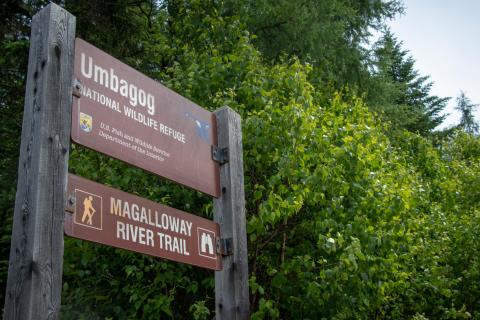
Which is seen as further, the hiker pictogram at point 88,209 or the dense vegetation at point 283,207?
the dense vegetation at point 283,207

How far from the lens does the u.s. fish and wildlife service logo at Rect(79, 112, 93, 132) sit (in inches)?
135

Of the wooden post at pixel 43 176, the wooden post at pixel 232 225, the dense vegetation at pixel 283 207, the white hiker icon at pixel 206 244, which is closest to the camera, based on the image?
the wooden post at pixel 43 176

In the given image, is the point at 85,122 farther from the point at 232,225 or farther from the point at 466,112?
the point at 466,112

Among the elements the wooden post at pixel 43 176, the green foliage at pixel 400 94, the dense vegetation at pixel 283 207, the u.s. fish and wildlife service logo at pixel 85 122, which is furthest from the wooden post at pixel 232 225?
the green foliage at pixel 400 94

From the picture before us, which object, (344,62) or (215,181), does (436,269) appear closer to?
(215,181)

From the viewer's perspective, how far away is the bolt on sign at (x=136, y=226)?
3.29 metres

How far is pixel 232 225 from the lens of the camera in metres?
4.48

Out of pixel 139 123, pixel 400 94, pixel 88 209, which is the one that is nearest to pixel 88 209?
pixel 88 209

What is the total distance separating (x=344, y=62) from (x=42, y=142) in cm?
1041

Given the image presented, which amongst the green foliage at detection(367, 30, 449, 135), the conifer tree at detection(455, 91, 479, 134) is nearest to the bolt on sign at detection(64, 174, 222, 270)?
the green foliage at detection(367, 30, 449, 135)

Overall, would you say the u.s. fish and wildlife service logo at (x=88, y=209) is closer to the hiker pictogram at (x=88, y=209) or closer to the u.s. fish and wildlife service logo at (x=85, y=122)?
the hiker pictogram at (x=88, y=209)

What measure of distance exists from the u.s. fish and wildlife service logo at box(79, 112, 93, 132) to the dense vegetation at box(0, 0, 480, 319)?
2.69 meters

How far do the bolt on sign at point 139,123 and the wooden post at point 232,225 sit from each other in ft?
0.28

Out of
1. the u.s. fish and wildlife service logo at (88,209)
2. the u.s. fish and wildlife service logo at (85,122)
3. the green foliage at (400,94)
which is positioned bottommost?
the u.s. fish and wildlife service logo at (88,209)
